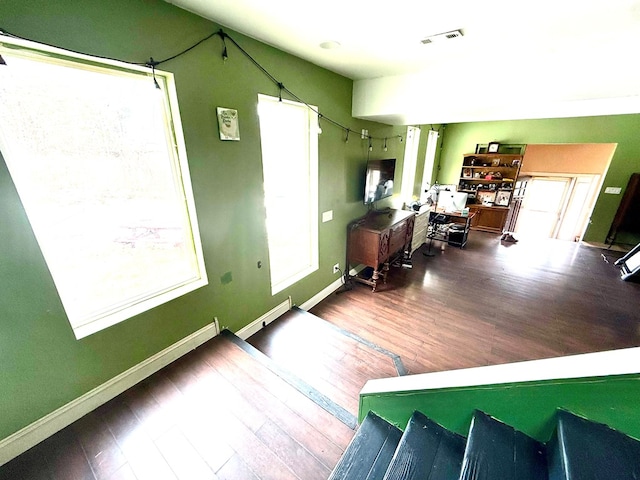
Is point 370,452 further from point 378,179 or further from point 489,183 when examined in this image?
point 489,183

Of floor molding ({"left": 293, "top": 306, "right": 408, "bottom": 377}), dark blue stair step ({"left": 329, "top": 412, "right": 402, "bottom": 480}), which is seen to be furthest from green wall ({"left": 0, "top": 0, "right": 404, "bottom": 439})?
dark blue stair step ({"left": 329, "top": 412, "right": 402, "bottom": 480})

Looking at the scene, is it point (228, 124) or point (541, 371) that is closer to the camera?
point (541, 371)

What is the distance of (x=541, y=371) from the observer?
880mm

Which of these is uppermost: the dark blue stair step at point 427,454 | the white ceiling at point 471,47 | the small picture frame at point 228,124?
the white ceiling at point 471,47

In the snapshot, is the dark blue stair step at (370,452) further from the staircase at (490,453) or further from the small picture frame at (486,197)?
the small picture frame at (486,197)

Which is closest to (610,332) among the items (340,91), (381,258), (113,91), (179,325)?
(381,258)

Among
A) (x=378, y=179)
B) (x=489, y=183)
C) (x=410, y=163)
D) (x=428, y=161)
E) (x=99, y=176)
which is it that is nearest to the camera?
(x=99, y=176)

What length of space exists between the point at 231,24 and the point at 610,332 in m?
4.88

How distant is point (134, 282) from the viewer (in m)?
1.81

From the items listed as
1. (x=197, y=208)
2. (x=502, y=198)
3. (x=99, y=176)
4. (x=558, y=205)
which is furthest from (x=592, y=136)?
(x=99, y=176)

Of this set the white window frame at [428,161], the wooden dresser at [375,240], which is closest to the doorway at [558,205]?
the white window frame at [428,161]

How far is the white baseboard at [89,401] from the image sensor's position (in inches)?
55.0

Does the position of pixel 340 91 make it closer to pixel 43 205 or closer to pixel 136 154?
pixel 136 154

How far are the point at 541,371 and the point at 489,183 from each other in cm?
671
